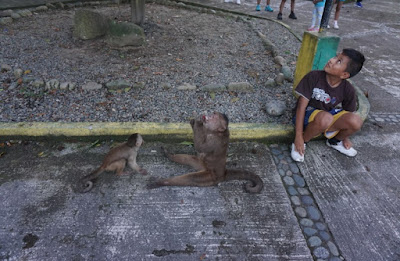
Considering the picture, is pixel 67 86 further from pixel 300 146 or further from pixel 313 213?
pixel 313 213

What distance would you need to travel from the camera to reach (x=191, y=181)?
2877 millimetres

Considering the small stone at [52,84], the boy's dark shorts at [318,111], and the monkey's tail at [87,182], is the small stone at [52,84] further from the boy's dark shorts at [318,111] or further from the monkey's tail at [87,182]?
the boy's dark shorts at [318,111]

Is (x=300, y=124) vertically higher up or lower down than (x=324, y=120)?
lower down

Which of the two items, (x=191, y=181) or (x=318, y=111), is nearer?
(x=191, y=181)

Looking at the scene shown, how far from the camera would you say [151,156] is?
330cm

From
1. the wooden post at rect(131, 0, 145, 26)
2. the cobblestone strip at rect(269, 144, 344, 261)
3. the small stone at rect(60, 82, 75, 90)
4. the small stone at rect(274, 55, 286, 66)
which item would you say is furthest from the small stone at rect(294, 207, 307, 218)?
the wooden post at rect(131, 0, 145, 26)

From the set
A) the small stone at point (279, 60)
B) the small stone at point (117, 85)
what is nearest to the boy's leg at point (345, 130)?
the small stone at point (279, 60)

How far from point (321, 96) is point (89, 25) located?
195 inches

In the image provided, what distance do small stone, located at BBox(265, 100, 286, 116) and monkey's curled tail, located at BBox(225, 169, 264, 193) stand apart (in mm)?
1305

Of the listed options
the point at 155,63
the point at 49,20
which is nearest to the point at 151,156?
the point at 155,63

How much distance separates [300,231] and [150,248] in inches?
52.8

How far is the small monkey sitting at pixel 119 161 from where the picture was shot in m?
2.79

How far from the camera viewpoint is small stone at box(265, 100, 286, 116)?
387cm

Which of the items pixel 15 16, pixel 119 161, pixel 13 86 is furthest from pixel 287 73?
pixel 15 16
